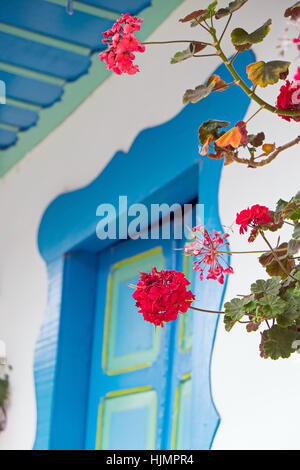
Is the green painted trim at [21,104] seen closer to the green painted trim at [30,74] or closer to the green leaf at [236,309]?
the green painted trim at [30,74]

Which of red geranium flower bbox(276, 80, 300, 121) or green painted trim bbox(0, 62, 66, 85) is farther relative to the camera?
green painted trim bbox(0, 62, 66, 85)

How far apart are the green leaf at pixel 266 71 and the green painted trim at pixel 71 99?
177 centimetres

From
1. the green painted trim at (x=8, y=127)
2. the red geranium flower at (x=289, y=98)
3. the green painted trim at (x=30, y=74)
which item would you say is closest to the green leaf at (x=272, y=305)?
the red geranium flower at (x=289, y=98)

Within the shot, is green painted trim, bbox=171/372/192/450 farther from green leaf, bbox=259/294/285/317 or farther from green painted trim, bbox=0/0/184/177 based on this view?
green leaf, bbox=259/294/285/317

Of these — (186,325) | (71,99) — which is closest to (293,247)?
(186,325)

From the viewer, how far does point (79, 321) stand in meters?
3.43

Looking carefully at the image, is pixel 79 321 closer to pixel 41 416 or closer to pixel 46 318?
pixel 46 318

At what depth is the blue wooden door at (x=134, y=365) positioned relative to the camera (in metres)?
2.83

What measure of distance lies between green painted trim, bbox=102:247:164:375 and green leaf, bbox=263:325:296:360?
1.82 m

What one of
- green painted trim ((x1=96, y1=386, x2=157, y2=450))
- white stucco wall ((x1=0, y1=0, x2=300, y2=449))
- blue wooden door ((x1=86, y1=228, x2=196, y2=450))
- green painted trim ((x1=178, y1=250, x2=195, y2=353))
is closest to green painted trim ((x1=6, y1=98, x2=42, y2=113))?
white stucco wall ((x1=0, y1=0, x2=300, y2=449))

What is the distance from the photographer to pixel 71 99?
11.9ft

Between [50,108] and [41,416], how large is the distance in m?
1.46

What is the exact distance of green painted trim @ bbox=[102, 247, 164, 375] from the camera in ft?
10.0

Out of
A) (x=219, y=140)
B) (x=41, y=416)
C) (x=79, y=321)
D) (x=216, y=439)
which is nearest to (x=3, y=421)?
(x=41, y=416)
